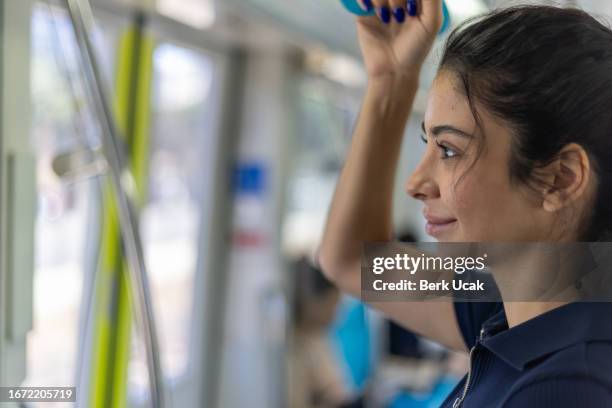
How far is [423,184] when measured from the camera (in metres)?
0.74

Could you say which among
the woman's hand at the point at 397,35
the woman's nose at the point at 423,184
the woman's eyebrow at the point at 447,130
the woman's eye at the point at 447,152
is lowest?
the woman's nose at the point at 423,184

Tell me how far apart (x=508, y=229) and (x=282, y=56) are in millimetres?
3563

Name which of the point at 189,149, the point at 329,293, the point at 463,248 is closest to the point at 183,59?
the point at 189,149

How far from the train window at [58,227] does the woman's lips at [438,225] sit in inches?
63.7

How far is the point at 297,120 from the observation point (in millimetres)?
4441

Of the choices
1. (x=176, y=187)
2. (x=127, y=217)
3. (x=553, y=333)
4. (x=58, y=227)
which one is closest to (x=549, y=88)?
(x=553, y=333)

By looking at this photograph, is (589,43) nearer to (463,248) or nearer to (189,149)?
Result: (463,248)

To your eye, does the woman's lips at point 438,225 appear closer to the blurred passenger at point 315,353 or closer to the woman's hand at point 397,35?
the woman's hand at point 397,35

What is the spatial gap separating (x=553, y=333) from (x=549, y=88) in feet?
0.75

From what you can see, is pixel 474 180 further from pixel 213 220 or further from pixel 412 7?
pixel 213 220

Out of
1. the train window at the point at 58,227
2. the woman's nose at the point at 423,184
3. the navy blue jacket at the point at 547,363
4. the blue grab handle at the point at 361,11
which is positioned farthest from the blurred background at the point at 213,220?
the navy blue jacket at the point at 547,363

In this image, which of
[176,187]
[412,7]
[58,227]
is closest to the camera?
[412,7]

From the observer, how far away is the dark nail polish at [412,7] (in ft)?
2.72

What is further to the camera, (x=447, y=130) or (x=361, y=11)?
(x=361, y=11)
